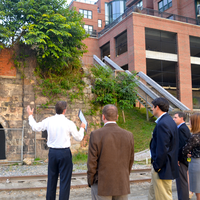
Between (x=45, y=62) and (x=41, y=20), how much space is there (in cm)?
204

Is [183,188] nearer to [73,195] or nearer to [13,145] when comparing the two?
[73,195]

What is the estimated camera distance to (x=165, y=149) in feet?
11.6

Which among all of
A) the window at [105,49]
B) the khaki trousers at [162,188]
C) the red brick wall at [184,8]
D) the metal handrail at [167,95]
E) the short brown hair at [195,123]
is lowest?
the khaki trousers at [162,188]

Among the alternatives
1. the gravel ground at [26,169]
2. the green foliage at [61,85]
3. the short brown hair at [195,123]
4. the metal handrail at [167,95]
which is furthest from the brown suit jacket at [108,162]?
the metal handrail at [167,95]

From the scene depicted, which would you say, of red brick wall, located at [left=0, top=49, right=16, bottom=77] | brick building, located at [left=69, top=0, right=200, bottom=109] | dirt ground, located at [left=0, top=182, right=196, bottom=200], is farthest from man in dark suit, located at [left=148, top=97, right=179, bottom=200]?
brick building, located at [left=69, top=0, right=200, bottom=109]

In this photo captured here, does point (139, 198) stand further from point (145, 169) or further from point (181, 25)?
point (181, 25)

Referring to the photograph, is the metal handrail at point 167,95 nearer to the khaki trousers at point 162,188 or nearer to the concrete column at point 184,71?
the concrete column at point 184,71

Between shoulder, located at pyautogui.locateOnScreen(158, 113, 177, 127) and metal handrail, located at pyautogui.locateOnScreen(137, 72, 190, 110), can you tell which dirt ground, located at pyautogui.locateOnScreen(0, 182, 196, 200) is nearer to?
shoulder, located at pyautogui.locateOnScreen(158, 113, 177, 127)

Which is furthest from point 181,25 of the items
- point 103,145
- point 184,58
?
point 103,145

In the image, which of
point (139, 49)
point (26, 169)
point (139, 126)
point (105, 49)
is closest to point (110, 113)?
point (26, 169)

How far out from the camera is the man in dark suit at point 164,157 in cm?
359

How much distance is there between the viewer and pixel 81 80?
A: 12.4 meters

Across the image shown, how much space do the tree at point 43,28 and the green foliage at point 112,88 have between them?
2331mm

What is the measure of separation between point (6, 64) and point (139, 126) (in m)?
8.81
